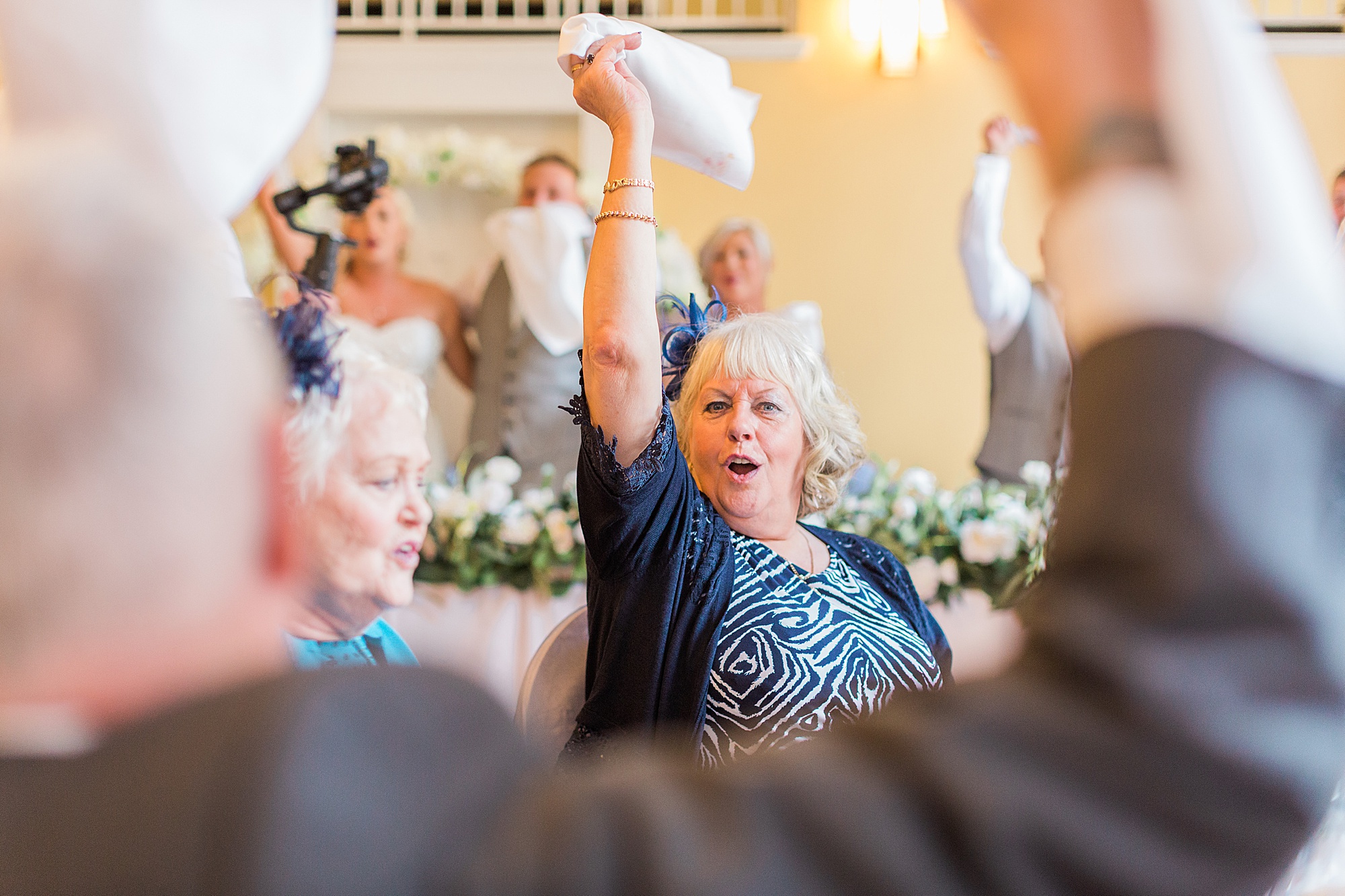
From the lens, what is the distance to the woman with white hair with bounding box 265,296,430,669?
1428 mm

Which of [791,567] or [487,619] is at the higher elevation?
[791,567]

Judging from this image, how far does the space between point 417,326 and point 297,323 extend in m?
2.98

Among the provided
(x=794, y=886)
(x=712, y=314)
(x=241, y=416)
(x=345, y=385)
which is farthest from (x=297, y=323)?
(x=794, y=886)

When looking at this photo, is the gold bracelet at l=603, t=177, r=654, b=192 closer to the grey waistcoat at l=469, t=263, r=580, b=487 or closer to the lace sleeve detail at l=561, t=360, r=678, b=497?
the lace sleeve detail at l=561, t=360, r=678, b=497

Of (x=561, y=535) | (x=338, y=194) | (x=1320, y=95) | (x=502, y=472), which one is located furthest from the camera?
Result: (x=1320, y=95)

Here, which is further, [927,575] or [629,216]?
[927,575]

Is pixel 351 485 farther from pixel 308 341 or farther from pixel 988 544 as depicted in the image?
pixel 988 544

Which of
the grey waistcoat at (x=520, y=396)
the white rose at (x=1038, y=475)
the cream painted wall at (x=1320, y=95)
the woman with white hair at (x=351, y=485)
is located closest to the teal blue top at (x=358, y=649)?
the woman with white hair at (x=351, y=485)

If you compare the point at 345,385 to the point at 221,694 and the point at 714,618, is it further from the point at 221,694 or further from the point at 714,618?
the point at 221,694

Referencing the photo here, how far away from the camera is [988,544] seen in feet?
9.20

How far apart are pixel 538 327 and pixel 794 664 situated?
2.70 m

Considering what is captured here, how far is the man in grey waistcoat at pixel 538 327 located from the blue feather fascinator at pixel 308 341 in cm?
241

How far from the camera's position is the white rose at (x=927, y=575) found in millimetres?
2832

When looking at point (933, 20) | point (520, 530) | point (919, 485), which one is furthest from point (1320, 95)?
point (520, 530)
